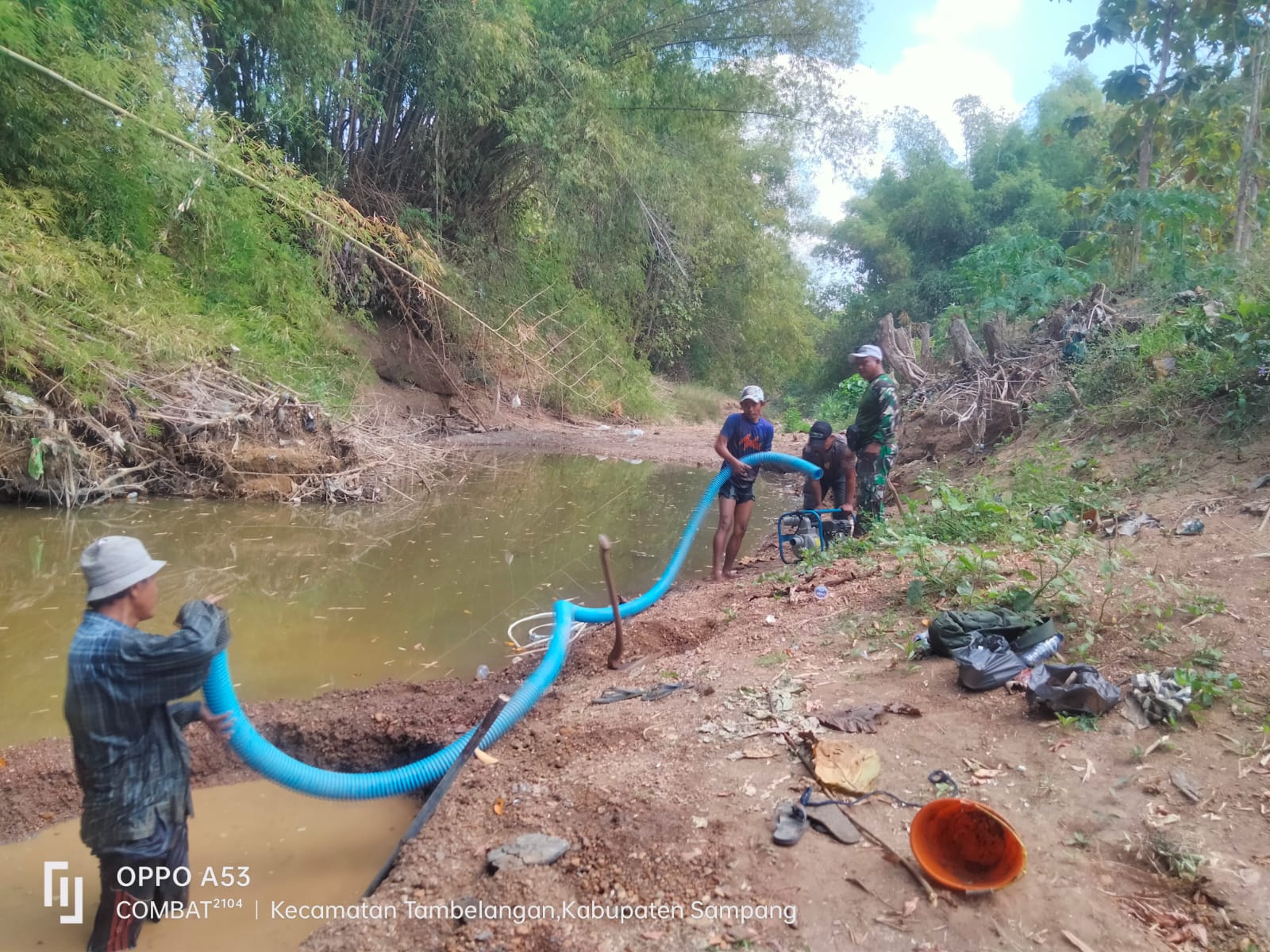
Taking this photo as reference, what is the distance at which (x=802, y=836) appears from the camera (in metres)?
2.54

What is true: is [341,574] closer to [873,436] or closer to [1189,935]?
[873,436]

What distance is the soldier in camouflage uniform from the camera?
6.13m

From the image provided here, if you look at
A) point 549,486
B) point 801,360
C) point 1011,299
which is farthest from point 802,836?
point 801,360

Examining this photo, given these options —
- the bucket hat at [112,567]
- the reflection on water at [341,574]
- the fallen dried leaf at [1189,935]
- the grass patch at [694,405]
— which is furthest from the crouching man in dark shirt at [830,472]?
the grass patch at [694,405]

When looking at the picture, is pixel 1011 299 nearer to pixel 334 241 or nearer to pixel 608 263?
pixel 608 263

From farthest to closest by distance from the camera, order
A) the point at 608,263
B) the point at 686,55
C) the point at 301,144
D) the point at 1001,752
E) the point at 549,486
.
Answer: the point at 608,263, the point at 686,55, the point at 301,144, the point at 549,486, the point at 1001,752

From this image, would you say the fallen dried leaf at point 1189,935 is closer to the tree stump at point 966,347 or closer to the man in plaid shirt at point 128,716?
the man in plaid shirt at point 128,716

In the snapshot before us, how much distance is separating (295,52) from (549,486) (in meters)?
7.12

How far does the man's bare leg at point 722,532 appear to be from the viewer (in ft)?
21.0

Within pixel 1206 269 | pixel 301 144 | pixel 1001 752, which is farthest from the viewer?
pixel 301 144

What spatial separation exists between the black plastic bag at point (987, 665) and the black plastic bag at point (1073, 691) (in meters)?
0.17

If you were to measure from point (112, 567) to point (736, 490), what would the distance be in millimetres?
4736

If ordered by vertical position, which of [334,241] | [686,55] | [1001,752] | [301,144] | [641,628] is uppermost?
[686,55]

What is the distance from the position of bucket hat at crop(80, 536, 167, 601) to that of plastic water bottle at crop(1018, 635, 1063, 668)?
336 centimetres
